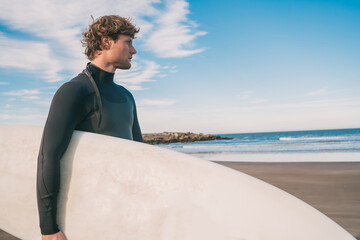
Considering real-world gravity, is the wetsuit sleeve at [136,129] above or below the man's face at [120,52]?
below

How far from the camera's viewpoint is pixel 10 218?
1.39 metres

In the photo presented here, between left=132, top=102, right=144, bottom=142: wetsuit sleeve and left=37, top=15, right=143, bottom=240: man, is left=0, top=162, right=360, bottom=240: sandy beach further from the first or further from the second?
left=37, top=15, right=143, bottom=240: man

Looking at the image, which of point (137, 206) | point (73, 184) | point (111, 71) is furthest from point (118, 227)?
point (111, 71)

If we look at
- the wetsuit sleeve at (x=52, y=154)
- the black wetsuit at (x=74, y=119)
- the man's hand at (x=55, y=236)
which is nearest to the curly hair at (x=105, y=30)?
the black wetsuit at (x=74, y=119)

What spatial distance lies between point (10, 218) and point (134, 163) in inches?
27.5

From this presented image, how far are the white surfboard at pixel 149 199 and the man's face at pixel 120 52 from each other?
420 mm

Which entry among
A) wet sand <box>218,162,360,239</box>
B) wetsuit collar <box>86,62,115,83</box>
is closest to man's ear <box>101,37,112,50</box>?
wetsuit collar <box>86,62,115,83</box>

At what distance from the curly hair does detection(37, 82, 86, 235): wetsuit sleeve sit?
437mm

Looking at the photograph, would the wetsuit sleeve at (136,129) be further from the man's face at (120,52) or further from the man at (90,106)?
the man's face at (120,52)

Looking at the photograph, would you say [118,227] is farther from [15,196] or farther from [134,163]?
[15,196]

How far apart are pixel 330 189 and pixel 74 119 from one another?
16.5ft

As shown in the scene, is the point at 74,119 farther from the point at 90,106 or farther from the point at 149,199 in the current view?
the point at 149,199

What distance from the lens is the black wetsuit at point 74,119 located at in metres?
1.08

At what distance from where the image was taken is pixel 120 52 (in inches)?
58.9
